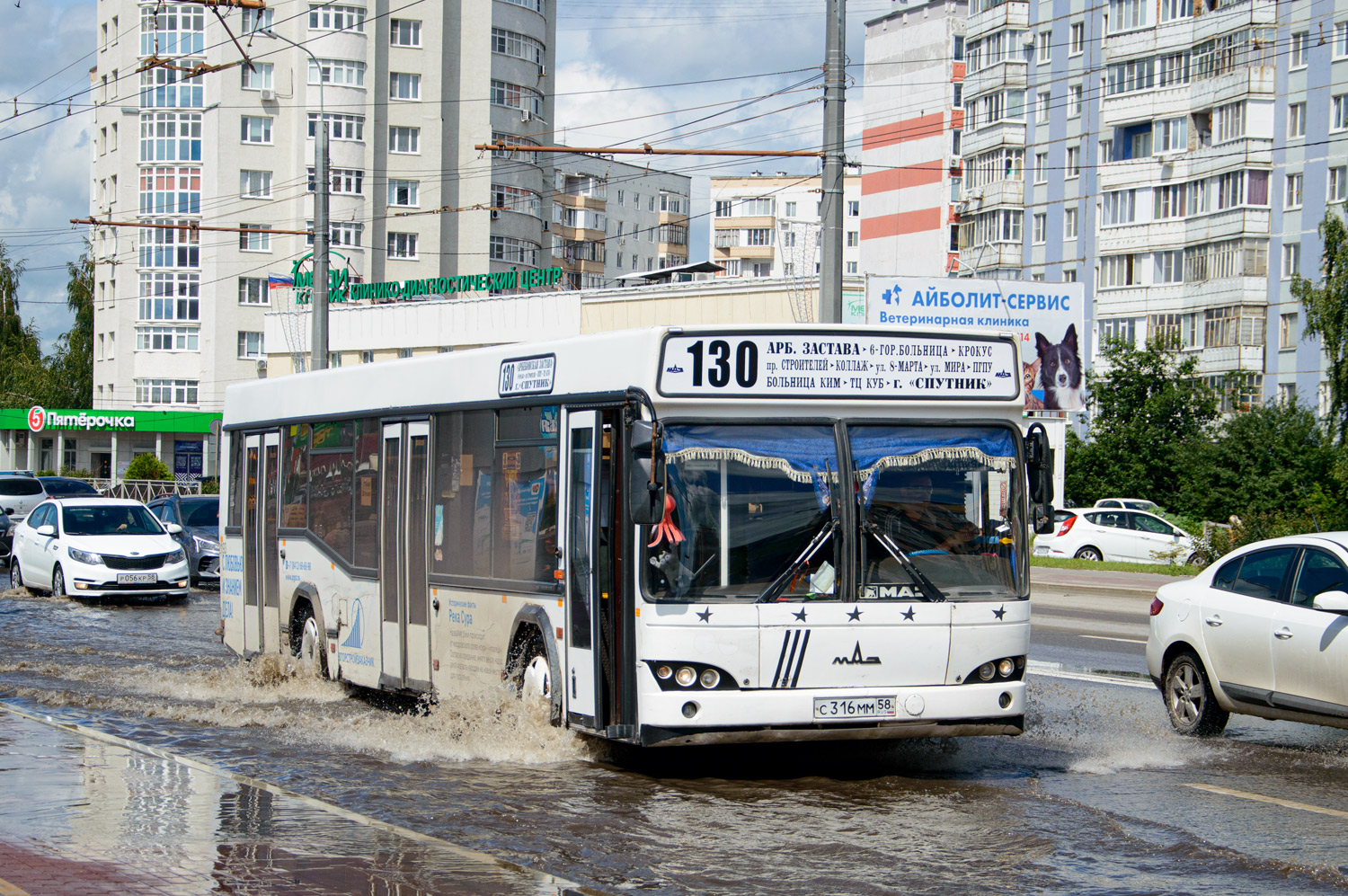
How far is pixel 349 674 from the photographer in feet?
42.1

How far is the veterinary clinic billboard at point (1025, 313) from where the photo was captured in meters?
46.1

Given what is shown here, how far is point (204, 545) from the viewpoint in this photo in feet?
90.7

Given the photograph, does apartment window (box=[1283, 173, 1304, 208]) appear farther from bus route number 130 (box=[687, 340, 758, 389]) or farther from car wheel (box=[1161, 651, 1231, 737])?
bus route number 130 (box=[687, 340, 758, 389])

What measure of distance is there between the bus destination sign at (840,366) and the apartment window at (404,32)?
8017cm

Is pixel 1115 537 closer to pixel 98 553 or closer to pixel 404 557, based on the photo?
pixel 98 553

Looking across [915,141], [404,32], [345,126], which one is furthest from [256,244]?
[915,141]

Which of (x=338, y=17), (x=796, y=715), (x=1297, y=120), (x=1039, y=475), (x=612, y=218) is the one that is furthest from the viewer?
(x=612, y=218)

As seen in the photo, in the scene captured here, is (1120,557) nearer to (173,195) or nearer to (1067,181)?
(1067,181)

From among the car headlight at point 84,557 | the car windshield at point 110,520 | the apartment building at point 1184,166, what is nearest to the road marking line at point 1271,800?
the car headlight at point 84,557

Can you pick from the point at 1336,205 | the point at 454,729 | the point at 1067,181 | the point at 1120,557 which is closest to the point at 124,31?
the point at 1067,181

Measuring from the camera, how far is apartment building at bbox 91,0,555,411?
83375mm

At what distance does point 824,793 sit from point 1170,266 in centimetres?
6043

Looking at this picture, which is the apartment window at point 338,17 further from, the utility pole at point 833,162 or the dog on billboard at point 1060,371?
the utility pole at point 833,162

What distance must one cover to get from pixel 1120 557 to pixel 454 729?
30.8m
